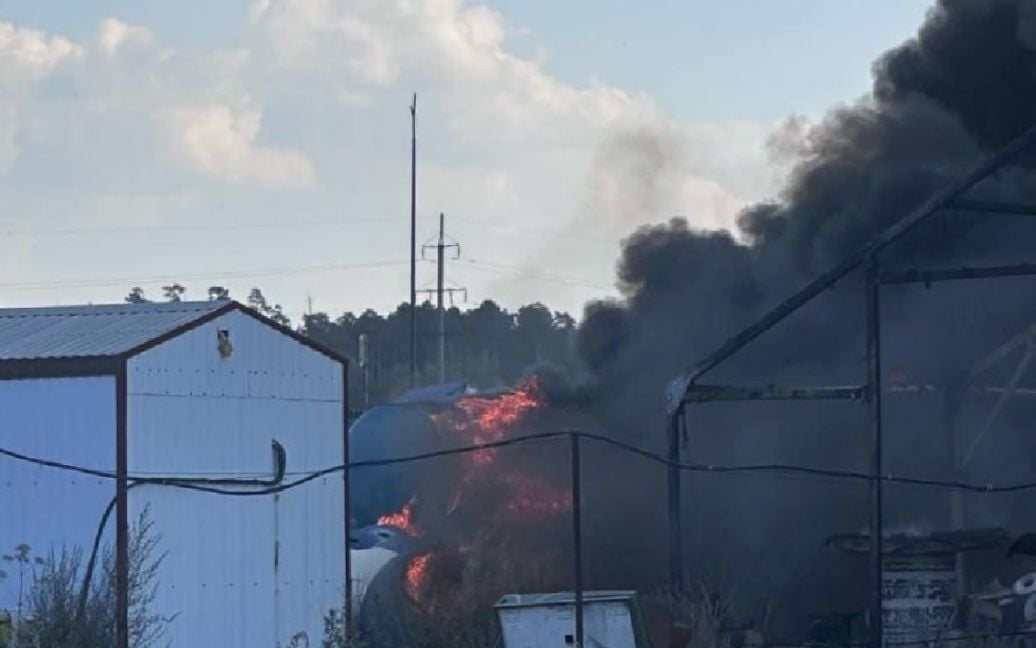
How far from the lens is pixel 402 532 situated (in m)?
28.4

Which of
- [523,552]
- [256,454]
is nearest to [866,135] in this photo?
[523,552]

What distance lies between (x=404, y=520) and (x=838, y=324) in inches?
311

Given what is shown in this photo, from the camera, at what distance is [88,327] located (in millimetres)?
20469

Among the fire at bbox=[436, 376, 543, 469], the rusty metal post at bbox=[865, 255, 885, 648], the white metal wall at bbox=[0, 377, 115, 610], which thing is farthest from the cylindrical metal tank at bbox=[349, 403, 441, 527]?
the white metal wall at bbox=[0, 377, 115, 610]

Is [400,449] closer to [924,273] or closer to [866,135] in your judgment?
[866,135]

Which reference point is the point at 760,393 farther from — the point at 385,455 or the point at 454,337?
the point at 454,337

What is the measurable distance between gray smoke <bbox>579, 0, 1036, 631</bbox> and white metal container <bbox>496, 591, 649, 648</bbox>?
6.66 m

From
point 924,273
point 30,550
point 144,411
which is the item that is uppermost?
point 924,273

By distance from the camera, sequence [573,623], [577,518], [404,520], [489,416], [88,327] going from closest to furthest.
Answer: [577,518], [573,623], [88,327], [489,416], [404,520]

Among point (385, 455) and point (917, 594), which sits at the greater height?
point (385, 455)

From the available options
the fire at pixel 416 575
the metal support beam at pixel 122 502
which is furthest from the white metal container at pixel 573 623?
the fire at pixel 416 575

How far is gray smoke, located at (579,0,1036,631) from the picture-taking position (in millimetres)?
26859

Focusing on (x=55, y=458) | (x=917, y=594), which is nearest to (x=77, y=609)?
(x=55, y=458)

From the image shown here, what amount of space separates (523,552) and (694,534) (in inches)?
109
